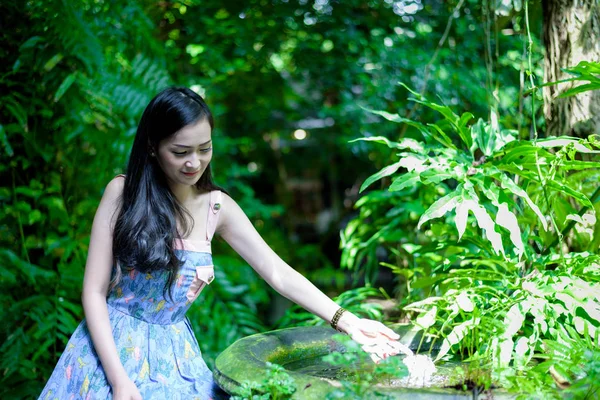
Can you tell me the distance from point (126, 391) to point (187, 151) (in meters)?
0.63

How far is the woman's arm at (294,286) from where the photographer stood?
71.3 inches

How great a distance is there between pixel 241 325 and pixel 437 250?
66.4 inches

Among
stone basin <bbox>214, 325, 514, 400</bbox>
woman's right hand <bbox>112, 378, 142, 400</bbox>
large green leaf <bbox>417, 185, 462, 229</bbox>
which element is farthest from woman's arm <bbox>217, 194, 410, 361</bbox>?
woman's right hand <bbox>112, 378, 142, 400</bbox>

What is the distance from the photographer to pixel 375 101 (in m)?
4.34

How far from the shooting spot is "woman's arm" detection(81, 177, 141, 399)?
1.70 m

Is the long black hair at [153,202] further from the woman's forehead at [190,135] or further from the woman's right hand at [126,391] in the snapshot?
the woman's right hand at [126,391]

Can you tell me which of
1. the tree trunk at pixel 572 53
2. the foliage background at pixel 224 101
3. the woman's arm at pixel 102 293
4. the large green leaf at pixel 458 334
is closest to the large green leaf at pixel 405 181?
the foliage background at pixel 224 101

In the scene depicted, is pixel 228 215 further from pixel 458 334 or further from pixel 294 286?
pixel 458 334

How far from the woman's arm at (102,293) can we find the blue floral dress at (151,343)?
0.06 metres

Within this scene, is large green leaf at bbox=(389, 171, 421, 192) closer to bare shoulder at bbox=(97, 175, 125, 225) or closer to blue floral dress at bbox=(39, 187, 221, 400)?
blue floral dress at bbox=(39, 187, 221, 400)

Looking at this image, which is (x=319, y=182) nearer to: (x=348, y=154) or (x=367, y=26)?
(x=348, y=154)

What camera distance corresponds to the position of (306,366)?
192 cm

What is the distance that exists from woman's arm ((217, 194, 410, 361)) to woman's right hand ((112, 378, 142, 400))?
19.2 inches

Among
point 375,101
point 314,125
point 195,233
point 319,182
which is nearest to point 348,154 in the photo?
point 314,125
